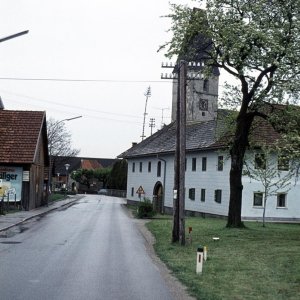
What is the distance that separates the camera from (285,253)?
16.5 meters

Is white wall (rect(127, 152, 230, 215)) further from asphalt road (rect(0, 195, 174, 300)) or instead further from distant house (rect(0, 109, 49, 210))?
asphalt road (rect(0, 195, 174, 300))

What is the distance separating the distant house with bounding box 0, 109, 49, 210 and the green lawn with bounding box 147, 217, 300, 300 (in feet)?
66.4

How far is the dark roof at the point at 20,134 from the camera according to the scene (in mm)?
40562

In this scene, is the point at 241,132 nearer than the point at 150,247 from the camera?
No

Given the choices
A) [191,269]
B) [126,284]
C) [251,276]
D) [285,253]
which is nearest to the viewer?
[126,284]

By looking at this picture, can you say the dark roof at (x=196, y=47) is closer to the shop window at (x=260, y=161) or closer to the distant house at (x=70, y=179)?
the shop window at (x=260, y=161)

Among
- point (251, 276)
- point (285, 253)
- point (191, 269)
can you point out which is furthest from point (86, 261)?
point (285, 253)

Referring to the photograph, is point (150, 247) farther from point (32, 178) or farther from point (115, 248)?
point (32, 178)

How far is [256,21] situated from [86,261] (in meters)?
13.8

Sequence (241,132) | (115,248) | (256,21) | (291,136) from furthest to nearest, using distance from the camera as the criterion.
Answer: (241,132) < (256,21) < (291,136) < (115,248)

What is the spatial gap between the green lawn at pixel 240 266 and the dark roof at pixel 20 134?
20.5 meters

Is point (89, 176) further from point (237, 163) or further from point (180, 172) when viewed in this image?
point (180, 172)

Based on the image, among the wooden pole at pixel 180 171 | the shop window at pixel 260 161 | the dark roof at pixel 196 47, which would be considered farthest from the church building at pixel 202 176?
the wooden pole at pixel 180 171

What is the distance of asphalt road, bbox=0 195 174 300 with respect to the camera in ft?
33.0
